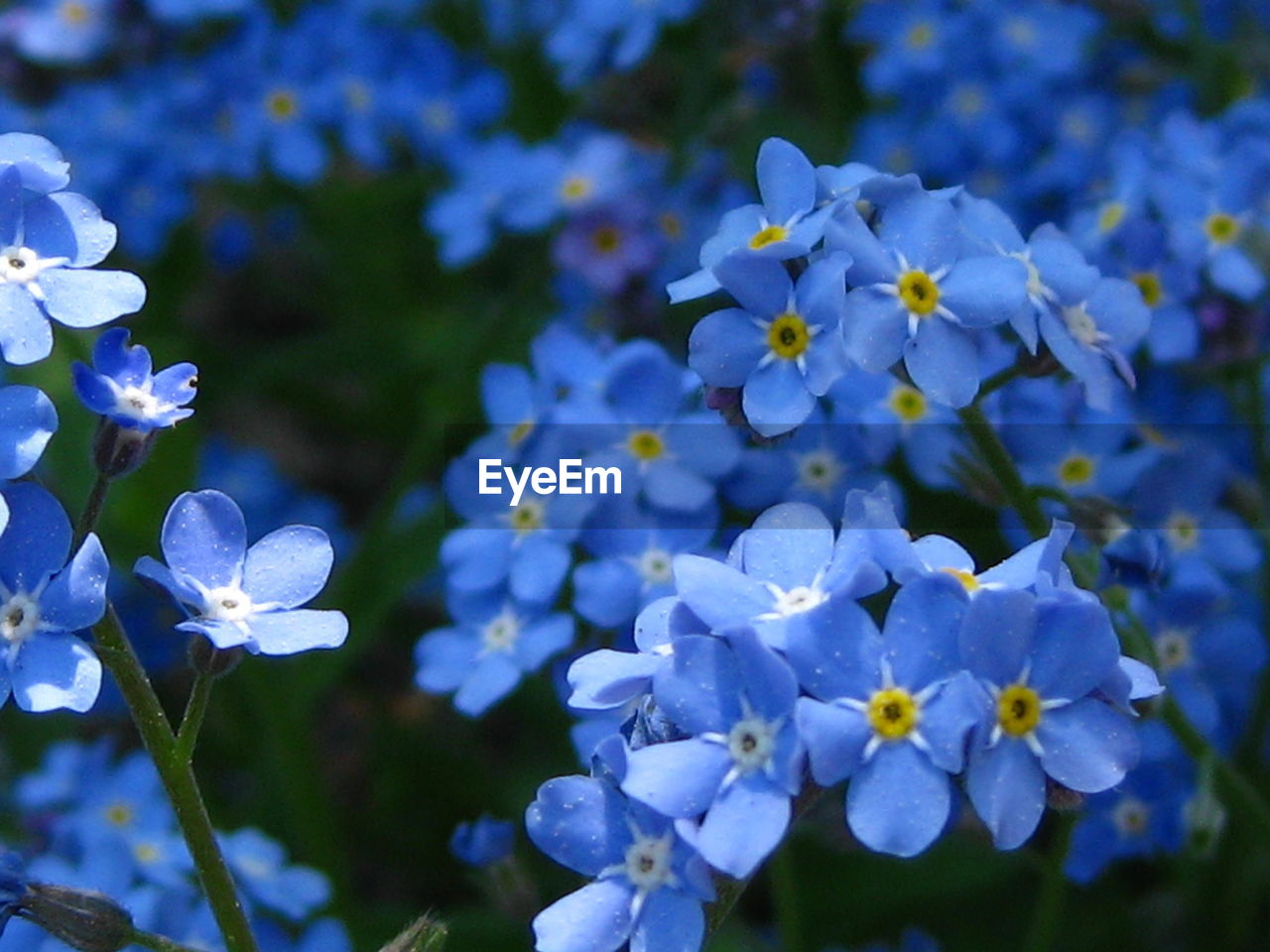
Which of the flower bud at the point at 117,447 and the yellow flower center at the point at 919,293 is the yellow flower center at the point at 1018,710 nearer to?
the yellow flower center at the point at 919,293

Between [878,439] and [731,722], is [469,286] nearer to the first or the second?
[878,439]

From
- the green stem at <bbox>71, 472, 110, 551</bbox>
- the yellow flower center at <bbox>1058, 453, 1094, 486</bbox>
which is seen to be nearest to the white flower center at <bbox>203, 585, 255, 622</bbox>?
the green stem at <bbox>71, 472, 110, 551</bbox>

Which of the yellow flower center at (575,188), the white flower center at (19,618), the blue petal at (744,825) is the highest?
the white flower center at (19,618)

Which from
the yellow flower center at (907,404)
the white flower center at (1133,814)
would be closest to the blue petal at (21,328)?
the yellow flower center at (907,404)

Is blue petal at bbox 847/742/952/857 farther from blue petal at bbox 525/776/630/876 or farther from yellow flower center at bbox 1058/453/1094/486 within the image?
yellow flower center at bbox 1058/453/1094/486

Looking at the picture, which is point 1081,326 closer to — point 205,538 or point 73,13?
point 205,538

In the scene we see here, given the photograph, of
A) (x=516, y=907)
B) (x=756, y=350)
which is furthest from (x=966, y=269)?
(x=516, y=907)
